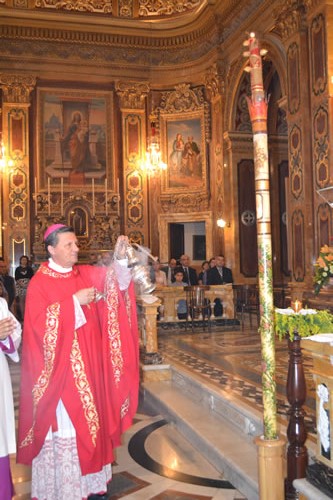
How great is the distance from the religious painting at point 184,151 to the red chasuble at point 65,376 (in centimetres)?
1312

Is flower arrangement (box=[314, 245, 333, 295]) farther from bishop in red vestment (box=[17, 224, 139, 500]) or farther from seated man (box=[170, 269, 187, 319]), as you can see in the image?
seated man (box=[170, 269, 187, 319])

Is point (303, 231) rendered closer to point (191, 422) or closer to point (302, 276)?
point (302, 276)

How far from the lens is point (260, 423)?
4.70m

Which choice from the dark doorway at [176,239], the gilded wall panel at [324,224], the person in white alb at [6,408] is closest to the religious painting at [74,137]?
the dark doorway at [176,239]

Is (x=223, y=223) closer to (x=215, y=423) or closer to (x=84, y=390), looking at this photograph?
(x=215, y=423)

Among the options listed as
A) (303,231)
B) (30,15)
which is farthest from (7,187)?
(303,231)

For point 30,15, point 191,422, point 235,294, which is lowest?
point 191,422

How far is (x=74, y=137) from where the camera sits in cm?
1683

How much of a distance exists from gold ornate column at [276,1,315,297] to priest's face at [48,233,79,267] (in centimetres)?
762

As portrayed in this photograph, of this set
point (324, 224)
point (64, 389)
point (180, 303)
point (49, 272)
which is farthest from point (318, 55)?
point (64, 389)

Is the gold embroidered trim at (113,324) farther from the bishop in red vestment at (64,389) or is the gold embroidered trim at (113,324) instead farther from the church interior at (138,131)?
the church interior at (138,131)

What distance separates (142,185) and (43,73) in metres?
4.56

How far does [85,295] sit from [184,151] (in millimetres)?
13918

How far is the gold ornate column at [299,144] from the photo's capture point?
1068 centimetres
